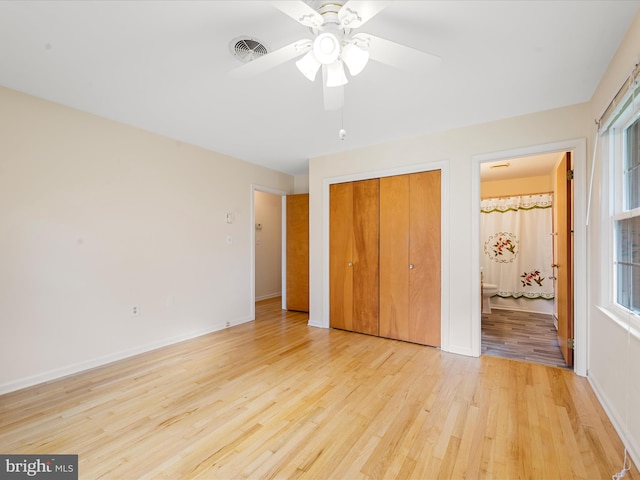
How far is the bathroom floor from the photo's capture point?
9.71 ft

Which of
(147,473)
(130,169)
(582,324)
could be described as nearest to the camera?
(147,473)

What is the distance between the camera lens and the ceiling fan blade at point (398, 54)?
55.7 inches

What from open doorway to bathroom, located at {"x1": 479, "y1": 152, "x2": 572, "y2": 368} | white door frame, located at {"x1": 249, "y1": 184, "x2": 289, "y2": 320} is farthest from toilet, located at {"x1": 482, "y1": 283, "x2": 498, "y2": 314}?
white door frame, located at {"x1": 249, "y1": 184, "x2": 289, "y2": 320}

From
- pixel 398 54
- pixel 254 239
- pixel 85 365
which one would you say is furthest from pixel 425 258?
pixel 85 365

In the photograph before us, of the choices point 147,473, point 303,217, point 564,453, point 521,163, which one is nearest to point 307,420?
point 147,473

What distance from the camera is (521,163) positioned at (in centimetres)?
420

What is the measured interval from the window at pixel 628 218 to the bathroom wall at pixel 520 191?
129 inches

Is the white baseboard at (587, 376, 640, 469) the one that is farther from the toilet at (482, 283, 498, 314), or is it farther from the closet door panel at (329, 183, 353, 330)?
the toilet at (482, 283, 498, 314)

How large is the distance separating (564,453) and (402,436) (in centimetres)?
87

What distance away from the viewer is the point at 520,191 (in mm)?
5152

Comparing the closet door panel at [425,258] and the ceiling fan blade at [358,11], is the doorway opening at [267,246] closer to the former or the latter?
the closet door panel at [425,258]

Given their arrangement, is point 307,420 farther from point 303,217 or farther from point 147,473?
point 303,217

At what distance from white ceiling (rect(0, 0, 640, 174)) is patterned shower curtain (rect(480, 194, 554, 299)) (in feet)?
9.74

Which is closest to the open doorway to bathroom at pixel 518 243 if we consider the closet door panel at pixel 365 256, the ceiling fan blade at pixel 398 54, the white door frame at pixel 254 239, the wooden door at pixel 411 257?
the wooden door at pixel 411 257
